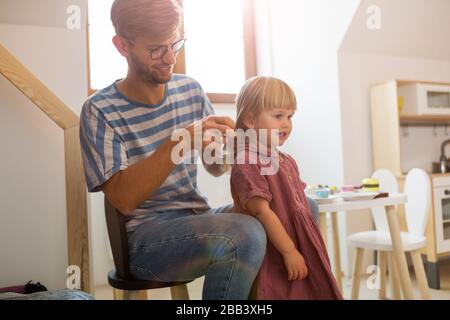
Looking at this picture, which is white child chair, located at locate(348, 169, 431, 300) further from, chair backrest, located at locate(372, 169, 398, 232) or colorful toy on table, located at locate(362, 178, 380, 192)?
colorful toy on table, located at locate(362, 178, 380, 192)

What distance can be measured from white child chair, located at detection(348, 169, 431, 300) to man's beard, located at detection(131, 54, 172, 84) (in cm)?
103

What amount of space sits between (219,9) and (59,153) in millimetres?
1819

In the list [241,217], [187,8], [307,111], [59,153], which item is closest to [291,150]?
[307,111]

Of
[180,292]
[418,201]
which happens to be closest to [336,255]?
[418,201]

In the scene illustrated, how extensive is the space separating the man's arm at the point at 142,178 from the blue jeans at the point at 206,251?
0.09 meters

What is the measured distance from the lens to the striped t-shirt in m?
0.88

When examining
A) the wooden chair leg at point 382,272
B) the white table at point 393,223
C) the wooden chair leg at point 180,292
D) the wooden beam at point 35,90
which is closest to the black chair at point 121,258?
the wooden chair leg at point 180,292

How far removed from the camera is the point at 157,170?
32.3 inches

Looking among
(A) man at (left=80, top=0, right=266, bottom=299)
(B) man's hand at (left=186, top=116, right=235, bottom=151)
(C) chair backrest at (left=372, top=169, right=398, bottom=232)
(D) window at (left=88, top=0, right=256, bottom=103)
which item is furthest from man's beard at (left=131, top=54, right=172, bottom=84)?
(D) window at (left=88, top=0, right=256, bottom=103)

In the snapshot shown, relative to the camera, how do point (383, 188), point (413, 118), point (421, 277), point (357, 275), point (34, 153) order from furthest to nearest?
1. point (413, 118)
2. point (383, 188)
3. point (357, 275)
4. point (421, 277)
5. point (34, 153)

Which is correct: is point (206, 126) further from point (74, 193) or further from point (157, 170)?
point (74, 193)

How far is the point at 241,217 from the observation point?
2.65 ft

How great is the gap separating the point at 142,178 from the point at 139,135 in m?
0.18

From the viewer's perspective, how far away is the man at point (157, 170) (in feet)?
2.52
